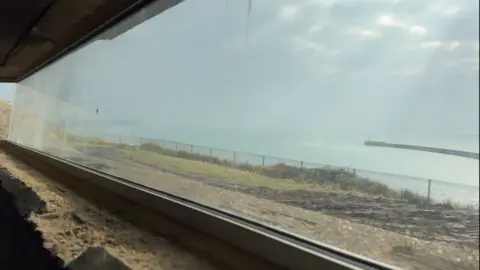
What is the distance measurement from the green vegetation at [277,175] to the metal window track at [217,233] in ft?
0.38

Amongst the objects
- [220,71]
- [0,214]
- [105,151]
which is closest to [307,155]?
[220,71]

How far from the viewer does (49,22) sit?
2518 millimetres

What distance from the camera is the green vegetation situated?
0.83 metres

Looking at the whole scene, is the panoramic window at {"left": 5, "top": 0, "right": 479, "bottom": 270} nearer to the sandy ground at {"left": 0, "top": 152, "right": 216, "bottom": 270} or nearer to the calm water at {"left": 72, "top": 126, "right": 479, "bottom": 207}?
the calm water at {"left": 72, "top": 126, "right": 479, "bottom": 207}

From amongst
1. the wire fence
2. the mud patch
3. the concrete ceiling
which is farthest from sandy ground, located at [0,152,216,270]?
the concrete ceiling

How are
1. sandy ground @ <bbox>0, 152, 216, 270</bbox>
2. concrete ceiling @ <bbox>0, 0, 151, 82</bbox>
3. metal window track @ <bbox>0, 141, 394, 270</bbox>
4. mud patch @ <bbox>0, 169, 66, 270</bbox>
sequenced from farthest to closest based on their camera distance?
concrete ceiling @ <bbox>0, 0, 151, 82</bbox>, mud patch @ <bbox>0, 169, 66, 270</bbox>, sandy ground @ <bbox>0, 152, 216, 270</bbox>, metal window track @ <bbox>0, 141, 394, 270</bbox>

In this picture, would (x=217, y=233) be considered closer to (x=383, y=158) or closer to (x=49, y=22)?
(x=383, y=158)

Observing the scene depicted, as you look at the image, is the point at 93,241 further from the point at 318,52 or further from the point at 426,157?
the point at 426,157

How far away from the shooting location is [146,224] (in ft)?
4.64

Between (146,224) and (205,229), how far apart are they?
0.32 metres

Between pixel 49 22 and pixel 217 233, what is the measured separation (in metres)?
1.97

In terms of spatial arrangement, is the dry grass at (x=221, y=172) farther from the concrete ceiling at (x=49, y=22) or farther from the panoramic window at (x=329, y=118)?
the concrete ceiling at (x=49, y=22)

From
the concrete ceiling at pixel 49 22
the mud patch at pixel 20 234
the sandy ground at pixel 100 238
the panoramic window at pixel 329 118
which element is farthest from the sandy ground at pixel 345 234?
the concrete ceiling at pixel 49 22

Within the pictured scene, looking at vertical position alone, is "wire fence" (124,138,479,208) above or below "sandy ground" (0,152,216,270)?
above
